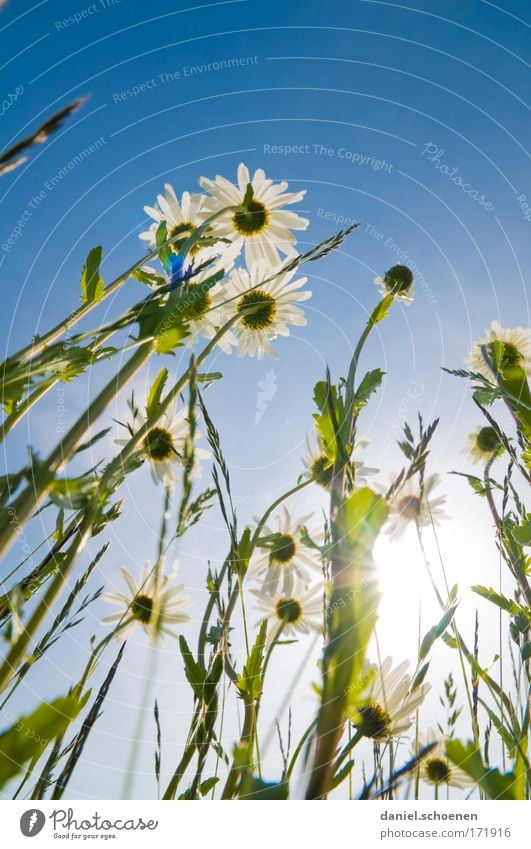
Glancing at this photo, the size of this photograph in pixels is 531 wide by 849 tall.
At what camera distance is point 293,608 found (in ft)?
3.34

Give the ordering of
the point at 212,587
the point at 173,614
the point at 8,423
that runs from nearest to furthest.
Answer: the point at 8,423 < the point at 212,587 < the point at 173,614

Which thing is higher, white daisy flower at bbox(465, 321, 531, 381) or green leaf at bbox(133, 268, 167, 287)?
white daisy flower at bbox(465, 321, 531, 381)

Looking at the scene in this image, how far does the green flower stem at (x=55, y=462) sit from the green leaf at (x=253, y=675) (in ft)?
0.76

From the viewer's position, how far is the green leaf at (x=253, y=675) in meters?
0.46

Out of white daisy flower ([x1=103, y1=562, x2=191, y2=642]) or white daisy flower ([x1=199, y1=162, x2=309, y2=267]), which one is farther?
white daisy flower ([x1=199, y1=162, x2=309, y2=267])

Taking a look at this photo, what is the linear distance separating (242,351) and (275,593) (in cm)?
50

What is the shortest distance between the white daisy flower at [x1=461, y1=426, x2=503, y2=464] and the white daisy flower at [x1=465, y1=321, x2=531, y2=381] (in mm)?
181

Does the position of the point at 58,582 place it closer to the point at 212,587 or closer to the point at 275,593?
the point at 212,587

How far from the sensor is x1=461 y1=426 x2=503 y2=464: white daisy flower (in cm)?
134

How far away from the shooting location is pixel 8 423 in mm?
388

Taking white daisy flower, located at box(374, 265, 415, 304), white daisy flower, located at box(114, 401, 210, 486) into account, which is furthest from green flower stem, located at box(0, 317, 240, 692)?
white daisy flower, located at box(374, 265, 415, 304)
